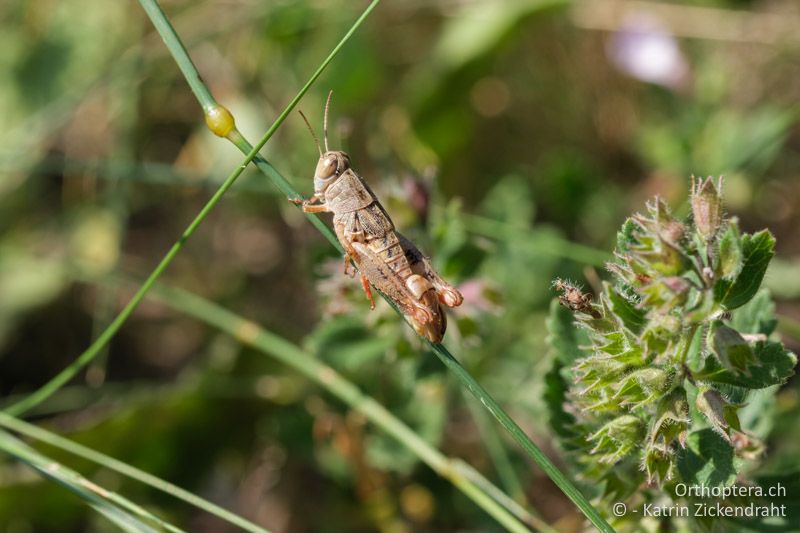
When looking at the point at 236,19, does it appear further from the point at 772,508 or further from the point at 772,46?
the point at 772,508

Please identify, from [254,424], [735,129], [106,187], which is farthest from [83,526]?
[735,129]

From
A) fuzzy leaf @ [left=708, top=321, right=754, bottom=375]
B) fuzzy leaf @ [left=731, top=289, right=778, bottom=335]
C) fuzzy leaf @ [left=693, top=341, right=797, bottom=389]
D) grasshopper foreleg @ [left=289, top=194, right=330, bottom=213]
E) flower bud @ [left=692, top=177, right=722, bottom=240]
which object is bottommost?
fuzzy leaf @ [left=708, top=321, right=754, bottom=375]

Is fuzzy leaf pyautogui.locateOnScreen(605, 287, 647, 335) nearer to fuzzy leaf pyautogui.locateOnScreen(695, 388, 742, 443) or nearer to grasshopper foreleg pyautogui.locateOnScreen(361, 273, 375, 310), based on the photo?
fuzzy leaf pyautogui.locateOnScreen(695, 388, 742, 443)

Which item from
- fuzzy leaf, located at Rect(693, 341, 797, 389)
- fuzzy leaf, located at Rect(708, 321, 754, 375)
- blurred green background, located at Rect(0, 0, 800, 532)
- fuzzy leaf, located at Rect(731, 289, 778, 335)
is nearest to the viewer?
fuzzy leaf, located at Rect(708, 321, 754, 375)

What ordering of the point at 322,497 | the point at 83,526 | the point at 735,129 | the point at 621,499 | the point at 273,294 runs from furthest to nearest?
1. the point at 273,294
2. the point at 735,129
3. the point at 322,497
4. the point at 83,526
5. the point at 621,499

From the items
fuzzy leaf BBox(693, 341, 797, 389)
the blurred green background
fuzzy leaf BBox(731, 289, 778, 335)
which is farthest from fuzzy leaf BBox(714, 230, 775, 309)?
the blurred green background

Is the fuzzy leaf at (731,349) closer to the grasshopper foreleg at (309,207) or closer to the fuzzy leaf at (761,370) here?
the fuzzy leaf at (761,370)

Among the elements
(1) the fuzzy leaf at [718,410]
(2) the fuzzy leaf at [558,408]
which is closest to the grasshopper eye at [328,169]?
(2) the fuzzy leaf at [558,408]
